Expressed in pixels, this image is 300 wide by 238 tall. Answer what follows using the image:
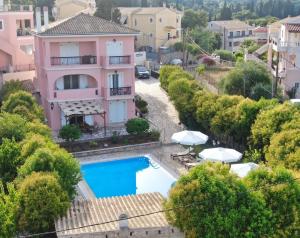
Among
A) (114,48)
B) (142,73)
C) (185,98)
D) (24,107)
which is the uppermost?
(114,48)

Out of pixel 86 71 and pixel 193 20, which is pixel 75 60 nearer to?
pixel 86 71

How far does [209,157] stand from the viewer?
27.8 metres

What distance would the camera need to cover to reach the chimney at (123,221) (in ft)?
60.5

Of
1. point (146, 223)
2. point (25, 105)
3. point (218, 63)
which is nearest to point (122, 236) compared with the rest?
point (146, 223)

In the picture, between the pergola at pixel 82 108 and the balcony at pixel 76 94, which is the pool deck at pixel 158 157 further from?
the balcony at pixel 76 94

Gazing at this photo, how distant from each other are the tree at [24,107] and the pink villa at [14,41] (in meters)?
12.7

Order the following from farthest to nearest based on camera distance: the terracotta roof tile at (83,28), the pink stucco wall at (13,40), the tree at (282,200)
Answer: the pink stucco wall at (13,40) < the terracotta roof tile at (83,28) < the tree at (282,200)

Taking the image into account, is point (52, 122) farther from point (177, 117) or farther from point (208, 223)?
point (208, 223)

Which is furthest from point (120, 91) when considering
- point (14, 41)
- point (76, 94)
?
point (14, 41)

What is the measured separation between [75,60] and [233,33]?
58.6 m

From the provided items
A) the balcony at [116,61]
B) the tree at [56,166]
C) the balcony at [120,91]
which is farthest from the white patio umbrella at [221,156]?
the balcony at [116,61]

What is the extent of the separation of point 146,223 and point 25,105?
1620 centimetres

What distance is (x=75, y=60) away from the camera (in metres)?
37.7

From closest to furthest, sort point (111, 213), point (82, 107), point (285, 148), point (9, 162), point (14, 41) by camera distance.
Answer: point (111, 213) < point (9, 162) < point (285, 148) < point (82, 107) < point (14, 41)
